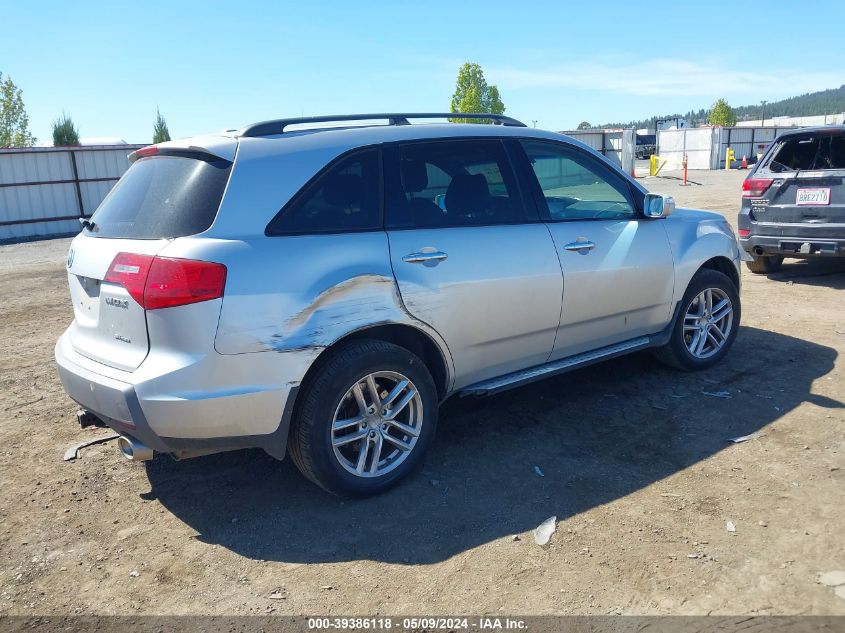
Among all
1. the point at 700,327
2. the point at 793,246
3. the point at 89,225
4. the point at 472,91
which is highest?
the point at 472,91

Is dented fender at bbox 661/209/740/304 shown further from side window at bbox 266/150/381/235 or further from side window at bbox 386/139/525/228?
side window at bbox 266/150/381/235

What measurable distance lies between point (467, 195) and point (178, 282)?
170 cm

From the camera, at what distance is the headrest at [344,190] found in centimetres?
348

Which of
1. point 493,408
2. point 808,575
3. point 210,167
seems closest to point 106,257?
point 210,167

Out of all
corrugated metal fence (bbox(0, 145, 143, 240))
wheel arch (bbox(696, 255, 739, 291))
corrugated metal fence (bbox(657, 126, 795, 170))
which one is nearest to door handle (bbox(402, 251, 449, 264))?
wheel arch (bbox(696, 255, 739, 291))

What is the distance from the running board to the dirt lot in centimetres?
37

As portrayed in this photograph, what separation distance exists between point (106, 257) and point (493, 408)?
8.56 feet

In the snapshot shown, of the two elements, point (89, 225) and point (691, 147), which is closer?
point (89, 225)

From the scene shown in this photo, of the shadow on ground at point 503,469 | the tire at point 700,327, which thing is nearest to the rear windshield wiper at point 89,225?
the shadow on ground at point 503,469

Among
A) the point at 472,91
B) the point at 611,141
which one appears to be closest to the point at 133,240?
the point at 611,141

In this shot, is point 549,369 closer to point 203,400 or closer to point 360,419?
point 360,419

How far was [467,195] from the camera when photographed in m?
3.98

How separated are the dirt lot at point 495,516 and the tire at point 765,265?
174 inches

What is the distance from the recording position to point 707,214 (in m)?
5.41
